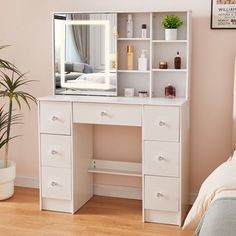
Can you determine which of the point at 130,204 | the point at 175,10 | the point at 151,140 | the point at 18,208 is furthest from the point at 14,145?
the point at 175,10

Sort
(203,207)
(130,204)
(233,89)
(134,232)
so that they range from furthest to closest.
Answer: (130,204), (233,89), (134,232), (203,207)

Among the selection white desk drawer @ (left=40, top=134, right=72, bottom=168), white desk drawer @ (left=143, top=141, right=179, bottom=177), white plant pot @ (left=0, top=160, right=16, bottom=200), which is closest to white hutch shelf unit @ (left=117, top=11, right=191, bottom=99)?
white desk drawer @ (left=143, top=141, right=179, bottom=177)

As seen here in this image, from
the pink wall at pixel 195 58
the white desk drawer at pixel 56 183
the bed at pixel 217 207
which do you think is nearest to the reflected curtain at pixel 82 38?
the pink wall at pixel 195 58

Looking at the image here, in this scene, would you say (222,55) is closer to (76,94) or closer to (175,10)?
(175,10)

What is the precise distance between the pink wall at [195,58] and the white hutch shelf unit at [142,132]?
0.11 metres

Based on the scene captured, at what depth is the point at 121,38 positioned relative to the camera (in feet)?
12.2

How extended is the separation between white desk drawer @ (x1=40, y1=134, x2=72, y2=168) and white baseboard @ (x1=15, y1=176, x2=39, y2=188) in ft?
2.24

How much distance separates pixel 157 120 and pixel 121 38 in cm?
81

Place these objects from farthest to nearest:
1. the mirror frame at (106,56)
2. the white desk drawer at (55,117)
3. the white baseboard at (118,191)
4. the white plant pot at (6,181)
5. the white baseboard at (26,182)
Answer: the white baseboard at (26,182), the white baseboard at (118,191), the white plant pot at (6,181), the mirror frame at (106,56), the white desk drawer at (55,117)

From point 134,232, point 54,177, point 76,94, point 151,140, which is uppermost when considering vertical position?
point 76,94

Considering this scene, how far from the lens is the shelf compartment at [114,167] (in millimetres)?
3817

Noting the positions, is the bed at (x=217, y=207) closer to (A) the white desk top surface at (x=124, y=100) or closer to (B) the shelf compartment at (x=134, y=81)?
(A) the white desk top surface at (x=124, y=100)

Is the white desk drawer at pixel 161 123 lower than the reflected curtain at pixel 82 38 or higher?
lower

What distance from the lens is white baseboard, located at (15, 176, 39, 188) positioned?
14.0 feet
